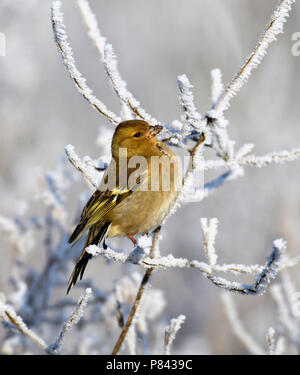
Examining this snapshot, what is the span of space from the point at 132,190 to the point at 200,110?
4.90 meters

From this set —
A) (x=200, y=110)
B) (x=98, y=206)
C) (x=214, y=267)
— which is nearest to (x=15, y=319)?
(x=98, y=206)

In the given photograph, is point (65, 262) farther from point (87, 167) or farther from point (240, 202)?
point (240, 202)

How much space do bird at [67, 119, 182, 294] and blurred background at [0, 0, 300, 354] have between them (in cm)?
316

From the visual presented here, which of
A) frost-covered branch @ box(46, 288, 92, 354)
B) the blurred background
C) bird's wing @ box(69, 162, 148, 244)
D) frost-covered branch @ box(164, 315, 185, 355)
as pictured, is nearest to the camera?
frost-covered branch @ box(46, 288, 92, 354)

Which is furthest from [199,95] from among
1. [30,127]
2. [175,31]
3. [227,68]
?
[30,127]

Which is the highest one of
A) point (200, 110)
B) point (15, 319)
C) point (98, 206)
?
point (200, 110)

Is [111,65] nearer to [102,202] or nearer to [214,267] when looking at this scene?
[102,202]

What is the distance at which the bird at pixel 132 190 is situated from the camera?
365 cm

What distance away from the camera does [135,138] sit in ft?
12.7

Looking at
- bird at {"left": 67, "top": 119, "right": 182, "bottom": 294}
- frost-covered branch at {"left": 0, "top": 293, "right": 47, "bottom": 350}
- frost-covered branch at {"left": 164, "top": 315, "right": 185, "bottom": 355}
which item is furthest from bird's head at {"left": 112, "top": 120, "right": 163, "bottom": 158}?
frost-covered branch at {"left": 0, "top": 293, "right": 47, "bottom": 350}

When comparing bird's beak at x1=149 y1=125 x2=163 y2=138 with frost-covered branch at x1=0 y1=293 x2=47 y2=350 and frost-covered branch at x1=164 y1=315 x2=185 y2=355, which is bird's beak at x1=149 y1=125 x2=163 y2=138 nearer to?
frost-covered branch at x1=164 y1=315 x2=185 y2=355

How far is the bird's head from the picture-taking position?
3556 millimetres

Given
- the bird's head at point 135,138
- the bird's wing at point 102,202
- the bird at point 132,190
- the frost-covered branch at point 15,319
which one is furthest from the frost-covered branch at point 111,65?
the frost-covered branch at point 15,319

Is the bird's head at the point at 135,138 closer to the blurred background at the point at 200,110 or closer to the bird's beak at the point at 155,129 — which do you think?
the bird's beak at the point at 155,129
